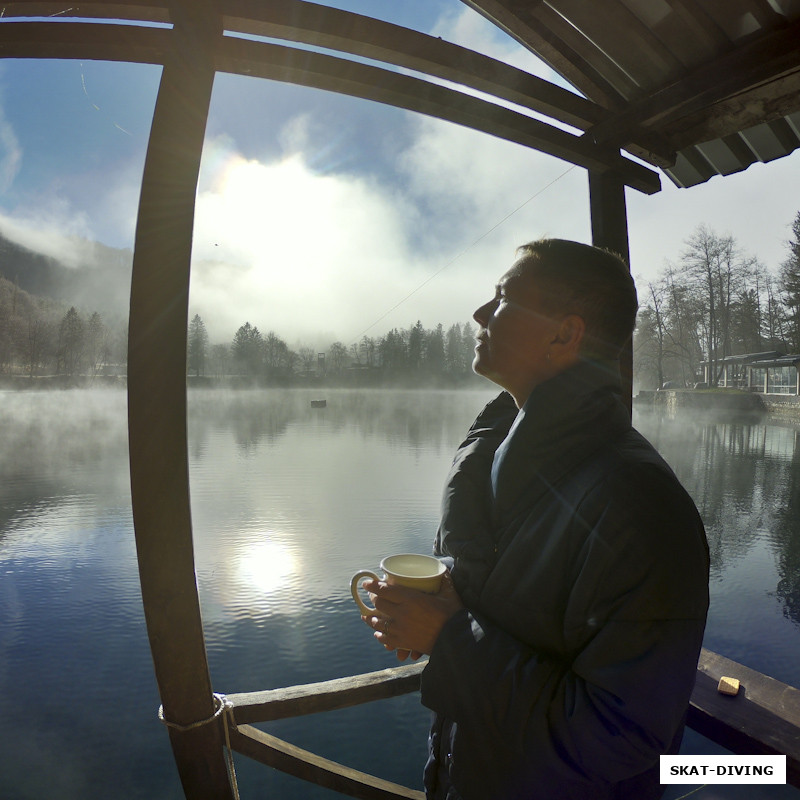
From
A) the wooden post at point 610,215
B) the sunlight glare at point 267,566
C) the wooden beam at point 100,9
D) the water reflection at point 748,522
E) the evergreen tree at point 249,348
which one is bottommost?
the sunlight glare at point 267,566

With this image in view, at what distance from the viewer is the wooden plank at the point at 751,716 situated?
1229 mm

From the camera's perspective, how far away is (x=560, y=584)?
67 centimetres

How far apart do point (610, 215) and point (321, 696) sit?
1619 mm

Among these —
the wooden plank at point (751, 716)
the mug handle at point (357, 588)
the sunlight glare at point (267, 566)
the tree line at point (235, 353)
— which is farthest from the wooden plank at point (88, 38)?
the tree line at point (235, 353)

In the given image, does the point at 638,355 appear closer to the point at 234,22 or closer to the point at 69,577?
the point at 69,577

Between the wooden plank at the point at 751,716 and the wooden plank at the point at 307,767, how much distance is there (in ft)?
2.58

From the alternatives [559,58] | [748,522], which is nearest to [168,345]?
[559,58]

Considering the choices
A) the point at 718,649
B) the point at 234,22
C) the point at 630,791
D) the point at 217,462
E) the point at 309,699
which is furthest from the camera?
the point at 217,462

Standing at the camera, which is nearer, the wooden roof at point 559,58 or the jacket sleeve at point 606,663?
the jacket sleeve at point 606,663

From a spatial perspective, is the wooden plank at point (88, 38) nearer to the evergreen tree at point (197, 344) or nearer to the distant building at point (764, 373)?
the distant building at point (764, 373)

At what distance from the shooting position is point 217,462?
31594 mm

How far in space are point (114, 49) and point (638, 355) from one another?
4045 cm

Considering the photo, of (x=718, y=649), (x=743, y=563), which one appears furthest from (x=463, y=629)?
(x=743, y=563)

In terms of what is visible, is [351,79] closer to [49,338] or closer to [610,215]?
[610,215]
